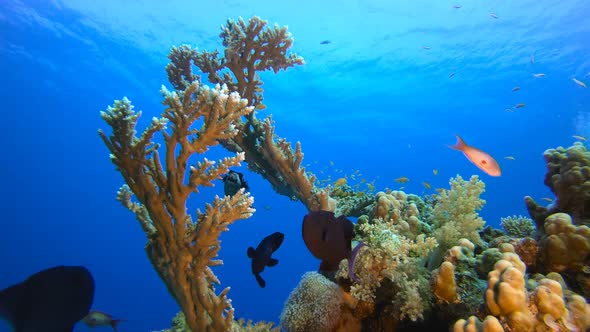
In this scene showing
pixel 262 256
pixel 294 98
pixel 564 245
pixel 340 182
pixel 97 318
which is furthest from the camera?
pixel 294 98

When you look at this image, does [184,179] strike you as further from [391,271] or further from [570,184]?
[570,184]

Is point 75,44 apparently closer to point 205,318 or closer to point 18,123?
point 205,318

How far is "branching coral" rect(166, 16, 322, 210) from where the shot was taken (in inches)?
231

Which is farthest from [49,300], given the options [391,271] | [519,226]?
[519,226]

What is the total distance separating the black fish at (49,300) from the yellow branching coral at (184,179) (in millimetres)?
805

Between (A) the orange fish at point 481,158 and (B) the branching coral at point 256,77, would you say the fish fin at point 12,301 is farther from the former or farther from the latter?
(A) the orange fish at point 481,158

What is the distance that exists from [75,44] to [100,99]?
18.3 metres

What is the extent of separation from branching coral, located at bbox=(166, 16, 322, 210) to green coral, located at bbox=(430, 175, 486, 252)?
87.1 inches

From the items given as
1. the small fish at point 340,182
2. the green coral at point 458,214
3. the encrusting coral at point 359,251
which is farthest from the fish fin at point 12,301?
the small fish at point 340,182

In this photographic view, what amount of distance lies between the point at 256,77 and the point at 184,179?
12.9 ft

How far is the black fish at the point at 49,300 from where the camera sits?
2.71m

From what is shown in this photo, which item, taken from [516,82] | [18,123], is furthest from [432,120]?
[18,123]

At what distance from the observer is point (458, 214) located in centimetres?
404

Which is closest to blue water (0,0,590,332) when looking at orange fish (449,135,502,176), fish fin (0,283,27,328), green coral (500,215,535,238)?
fish fin (0,283,27,328)
